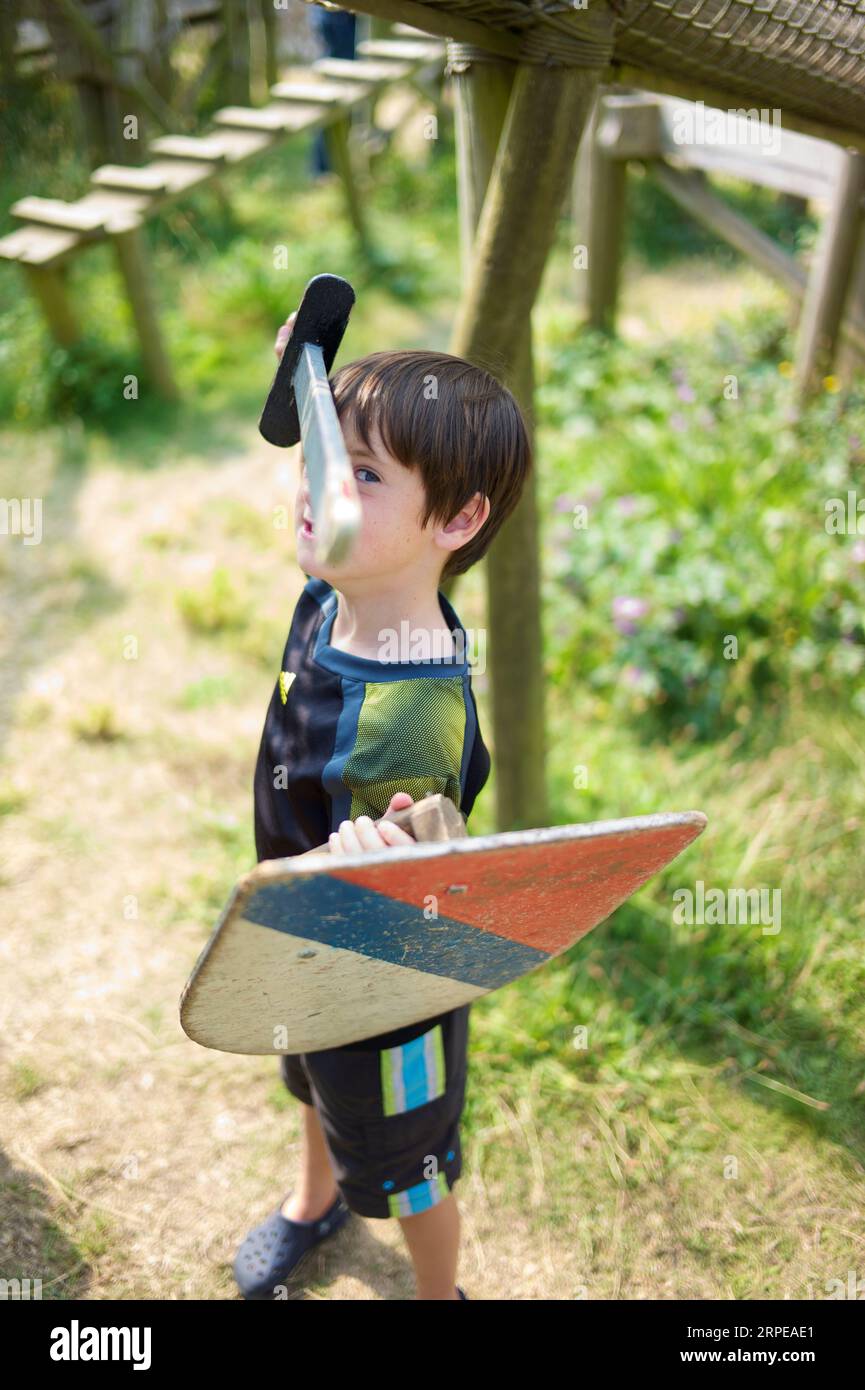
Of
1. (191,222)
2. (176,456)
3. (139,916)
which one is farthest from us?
(191,222)

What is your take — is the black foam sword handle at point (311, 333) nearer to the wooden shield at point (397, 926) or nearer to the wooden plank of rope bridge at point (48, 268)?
the wooden shield at point (397, 926)

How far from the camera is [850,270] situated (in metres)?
4.40

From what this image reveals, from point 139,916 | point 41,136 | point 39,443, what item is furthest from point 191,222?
point 139,916

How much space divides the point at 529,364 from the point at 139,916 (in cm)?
174

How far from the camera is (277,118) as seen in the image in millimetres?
5934

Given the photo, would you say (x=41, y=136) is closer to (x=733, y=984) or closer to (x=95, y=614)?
(x=95, y=614)

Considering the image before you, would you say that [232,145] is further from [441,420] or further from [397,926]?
[397,926]

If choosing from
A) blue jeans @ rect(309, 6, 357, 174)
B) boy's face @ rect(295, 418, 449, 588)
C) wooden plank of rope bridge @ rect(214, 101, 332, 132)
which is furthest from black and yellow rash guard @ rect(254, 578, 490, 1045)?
blue jeans @ rect(309, 6, 357, 174)

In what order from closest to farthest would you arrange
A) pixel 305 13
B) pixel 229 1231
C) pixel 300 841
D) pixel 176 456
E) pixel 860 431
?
pixel 300 841, pixel 229 1231, pixel 860 431, pixel 176 456, pixel 305 13

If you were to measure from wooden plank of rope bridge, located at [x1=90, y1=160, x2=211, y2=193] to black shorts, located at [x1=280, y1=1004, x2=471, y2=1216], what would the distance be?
16.0ft

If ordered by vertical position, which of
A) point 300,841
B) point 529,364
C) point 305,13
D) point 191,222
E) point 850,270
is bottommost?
point 300,841

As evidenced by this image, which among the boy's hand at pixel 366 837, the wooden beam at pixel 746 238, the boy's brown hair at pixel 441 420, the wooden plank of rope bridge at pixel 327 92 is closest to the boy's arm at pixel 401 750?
the boy's hand at pixel 366 837

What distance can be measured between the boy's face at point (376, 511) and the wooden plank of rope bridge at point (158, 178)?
15.3 feet

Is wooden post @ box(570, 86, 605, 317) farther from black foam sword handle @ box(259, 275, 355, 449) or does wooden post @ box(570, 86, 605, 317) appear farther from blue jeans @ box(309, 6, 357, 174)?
black foam sword handle @ box(259, 275, 355, 449)
